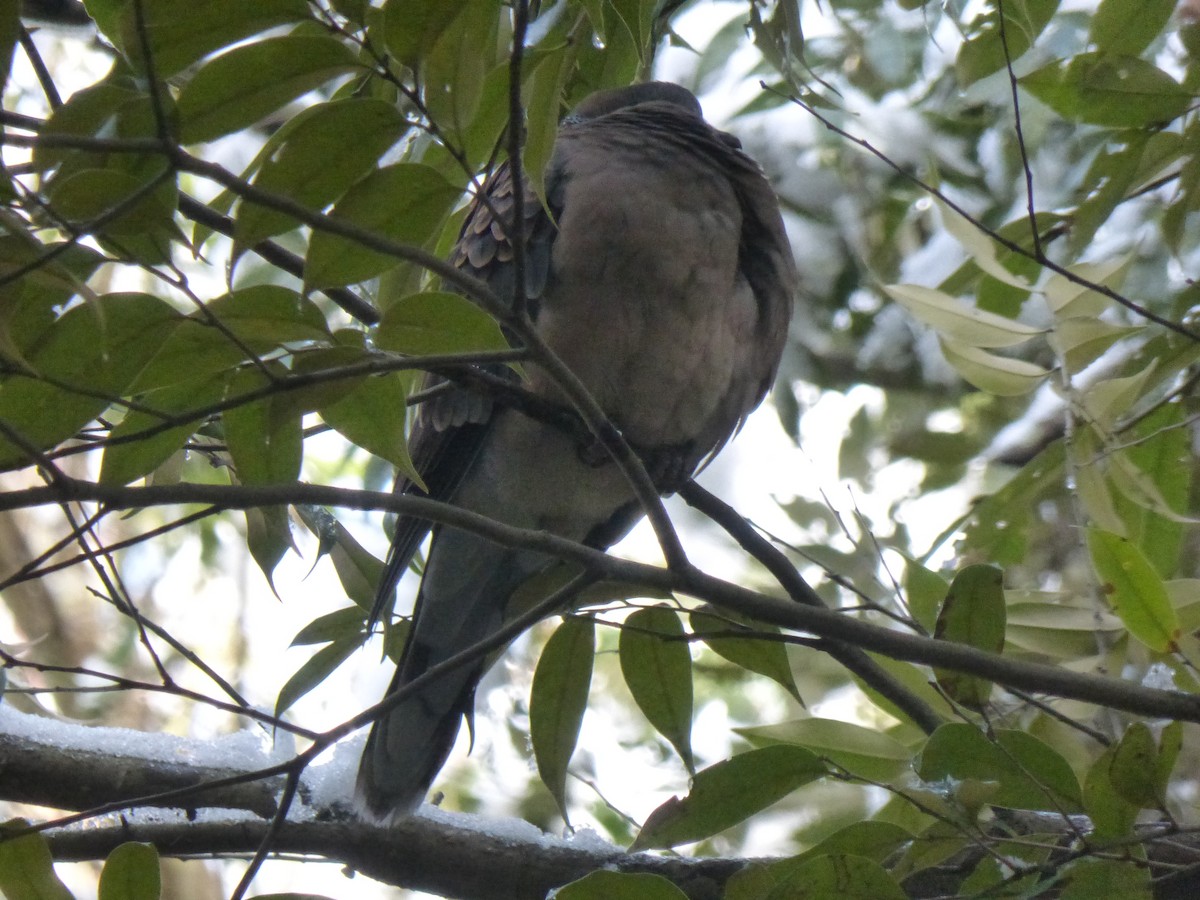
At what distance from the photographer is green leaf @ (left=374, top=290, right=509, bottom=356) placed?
1.18m

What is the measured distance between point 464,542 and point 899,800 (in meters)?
0.94

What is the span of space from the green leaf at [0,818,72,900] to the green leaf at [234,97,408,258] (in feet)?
2.27

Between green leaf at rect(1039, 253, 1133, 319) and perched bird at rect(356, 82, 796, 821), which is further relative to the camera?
perched bird at rect(356, 82, 796, 821)

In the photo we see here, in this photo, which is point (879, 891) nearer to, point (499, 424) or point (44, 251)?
point (44, 251)

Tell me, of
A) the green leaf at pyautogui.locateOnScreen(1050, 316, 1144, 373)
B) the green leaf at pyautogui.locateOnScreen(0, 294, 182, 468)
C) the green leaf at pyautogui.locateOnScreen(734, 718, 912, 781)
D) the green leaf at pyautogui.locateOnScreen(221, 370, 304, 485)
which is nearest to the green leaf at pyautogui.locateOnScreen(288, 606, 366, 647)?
the green leaf at pyautogui.locateOnScreen(221, 370, 304, 485)

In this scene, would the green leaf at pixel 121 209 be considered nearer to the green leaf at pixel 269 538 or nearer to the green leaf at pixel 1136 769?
the green leaf at pixel 269 538

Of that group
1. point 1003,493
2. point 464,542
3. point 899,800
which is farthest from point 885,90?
point 899,800

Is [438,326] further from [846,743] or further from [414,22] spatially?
[846,743]

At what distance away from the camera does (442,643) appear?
95.7 inches

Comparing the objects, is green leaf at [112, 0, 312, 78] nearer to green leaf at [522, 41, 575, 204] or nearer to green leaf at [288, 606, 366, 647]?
green leaf at [522, 41, 575, 204]

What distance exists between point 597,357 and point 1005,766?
1045mm

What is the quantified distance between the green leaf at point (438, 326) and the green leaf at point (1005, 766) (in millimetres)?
634

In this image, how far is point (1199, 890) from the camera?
1465mm

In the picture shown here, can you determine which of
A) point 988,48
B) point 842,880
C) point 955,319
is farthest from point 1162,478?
point 842,880
